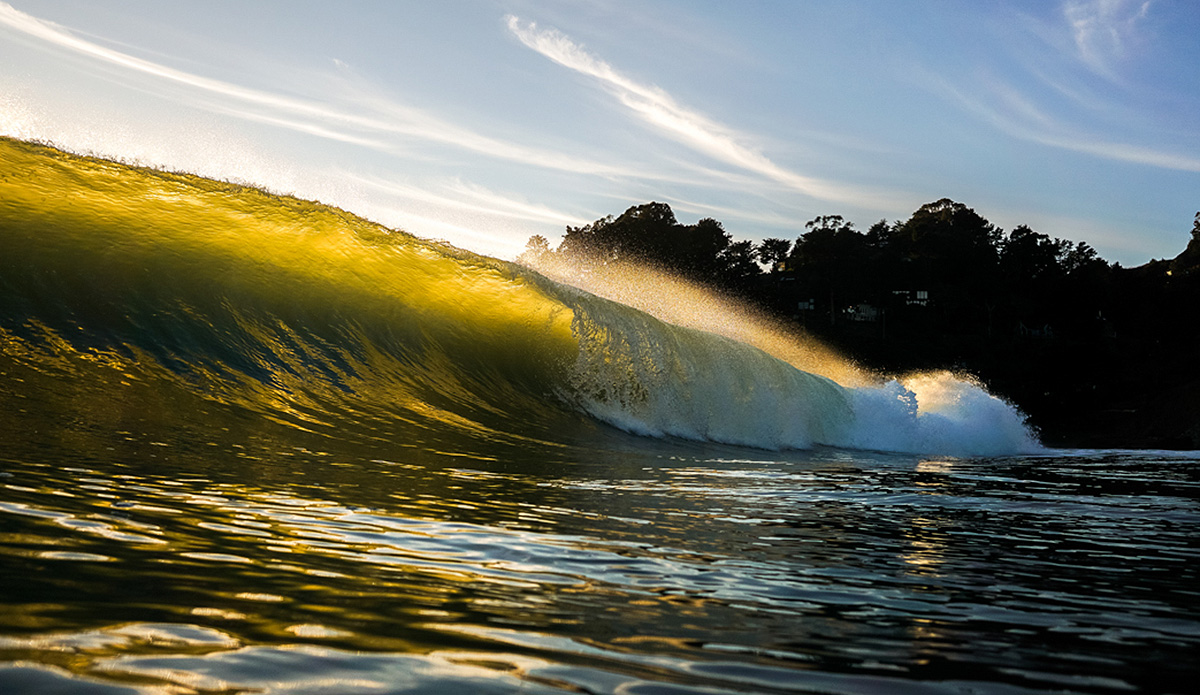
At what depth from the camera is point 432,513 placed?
418 centimetres

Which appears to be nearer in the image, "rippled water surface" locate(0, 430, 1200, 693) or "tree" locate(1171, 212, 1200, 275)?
"rippled water surface" locate(0, 430, 1200, 693)

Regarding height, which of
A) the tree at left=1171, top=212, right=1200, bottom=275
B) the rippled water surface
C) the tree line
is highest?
the tree at left=1171, top=212, right=1200, bottom=275

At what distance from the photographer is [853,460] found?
1143 cm

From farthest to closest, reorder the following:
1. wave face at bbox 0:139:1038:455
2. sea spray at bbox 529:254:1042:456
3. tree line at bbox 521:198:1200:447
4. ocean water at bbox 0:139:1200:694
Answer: tree line at bbox 521:198:1200:447
sea spray at bbox 529:254:1042:456
wave face at bbox 0:139:1038:455
ocean water at bbox 0:139:1200:694

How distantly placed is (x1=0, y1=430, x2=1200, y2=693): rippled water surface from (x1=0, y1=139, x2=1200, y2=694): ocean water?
2 centimetres

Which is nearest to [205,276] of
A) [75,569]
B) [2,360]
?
[2,360]

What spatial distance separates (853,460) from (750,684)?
10111 millimetres

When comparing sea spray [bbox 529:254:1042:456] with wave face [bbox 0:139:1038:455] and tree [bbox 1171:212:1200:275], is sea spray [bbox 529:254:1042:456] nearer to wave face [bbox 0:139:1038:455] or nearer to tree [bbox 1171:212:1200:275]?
wave face [bbox 0:139:1038:455]

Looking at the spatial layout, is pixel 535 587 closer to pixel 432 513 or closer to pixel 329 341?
pixel 432 513

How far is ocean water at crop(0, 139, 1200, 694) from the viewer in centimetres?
194

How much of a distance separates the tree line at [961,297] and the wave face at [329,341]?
4709cm

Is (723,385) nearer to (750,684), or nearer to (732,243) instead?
(750,684)

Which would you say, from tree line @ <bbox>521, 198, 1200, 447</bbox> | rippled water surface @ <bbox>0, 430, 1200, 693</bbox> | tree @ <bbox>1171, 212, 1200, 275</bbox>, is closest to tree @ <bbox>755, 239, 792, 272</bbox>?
tree line @ <bbox>521, 198, 1200, 447</bbox>

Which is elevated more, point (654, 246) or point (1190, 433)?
point (654, 246)
